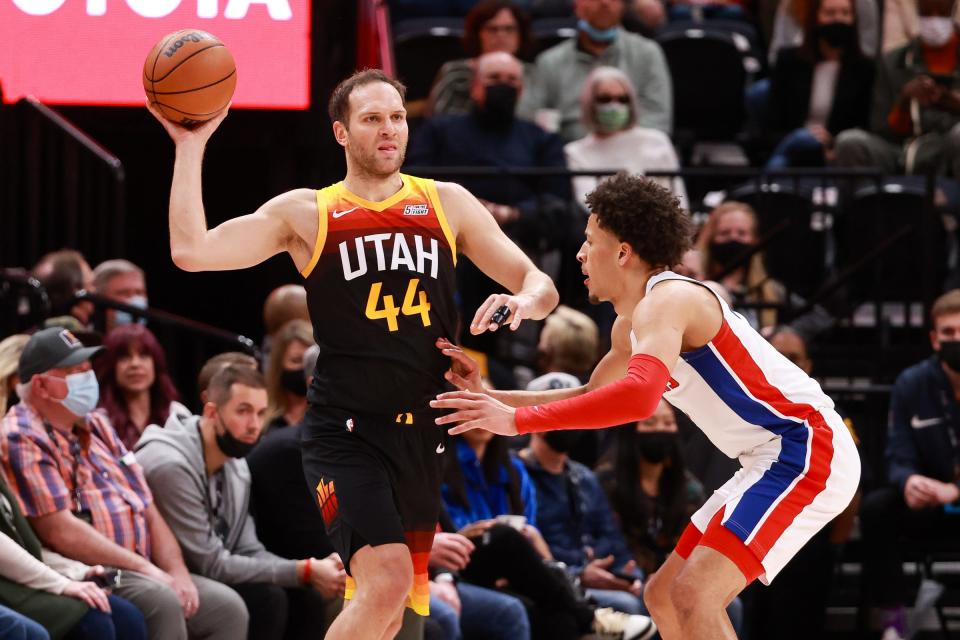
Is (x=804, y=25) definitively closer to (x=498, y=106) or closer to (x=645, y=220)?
(x=498, y=106)

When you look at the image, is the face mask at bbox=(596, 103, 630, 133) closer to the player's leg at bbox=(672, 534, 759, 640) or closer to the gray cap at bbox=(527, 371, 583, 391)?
the gray cap at bbox=(527, 371, 583, 391)

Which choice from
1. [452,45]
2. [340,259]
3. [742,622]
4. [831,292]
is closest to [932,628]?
[742,622]

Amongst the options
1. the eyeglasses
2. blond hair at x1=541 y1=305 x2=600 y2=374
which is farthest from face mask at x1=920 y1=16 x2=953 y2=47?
blond hair at x1=541 y1=305 x2=600 y2=374

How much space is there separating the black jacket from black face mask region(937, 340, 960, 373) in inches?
129

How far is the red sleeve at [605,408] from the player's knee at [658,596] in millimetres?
690

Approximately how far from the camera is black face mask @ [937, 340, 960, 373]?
Result: 26.8 ft

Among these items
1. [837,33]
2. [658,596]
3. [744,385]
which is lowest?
[658,596]

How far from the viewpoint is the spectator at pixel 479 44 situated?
33.4 feet

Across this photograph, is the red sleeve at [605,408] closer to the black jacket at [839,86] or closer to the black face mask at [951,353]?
the black face mask at [951,353]

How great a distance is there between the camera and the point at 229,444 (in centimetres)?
682

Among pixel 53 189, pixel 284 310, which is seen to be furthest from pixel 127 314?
pixel 53 189

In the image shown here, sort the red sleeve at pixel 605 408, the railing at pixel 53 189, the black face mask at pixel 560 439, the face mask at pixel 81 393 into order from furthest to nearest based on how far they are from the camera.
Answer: the railing at pixel 53 189 < the black face mask at pixel 560 439 < the face mask at pixel 81 393 < the red sleeve at pixel 605 408

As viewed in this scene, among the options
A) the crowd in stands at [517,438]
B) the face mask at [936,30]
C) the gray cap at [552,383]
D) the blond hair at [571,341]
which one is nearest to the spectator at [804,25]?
the crowd in stands at [517,438]

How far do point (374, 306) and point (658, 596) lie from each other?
4.25ft
